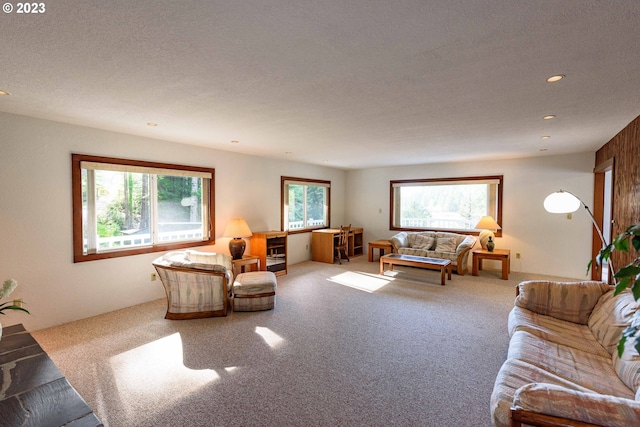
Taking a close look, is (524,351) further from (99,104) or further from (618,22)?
(99,104)

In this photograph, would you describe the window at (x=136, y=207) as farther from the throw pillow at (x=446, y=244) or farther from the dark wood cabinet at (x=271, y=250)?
the throw pillow at (x=446, y=244)

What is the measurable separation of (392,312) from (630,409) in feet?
8.79

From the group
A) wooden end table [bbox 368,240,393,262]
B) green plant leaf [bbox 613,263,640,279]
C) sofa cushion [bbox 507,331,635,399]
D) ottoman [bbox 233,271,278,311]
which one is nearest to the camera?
green plant leaf [bbox 613,263,640,279]

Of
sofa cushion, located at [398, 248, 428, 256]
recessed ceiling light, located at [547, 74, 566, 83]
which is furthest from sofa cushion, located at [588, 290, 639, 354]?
sofa cushion, located at [398, 248, 428, 256]

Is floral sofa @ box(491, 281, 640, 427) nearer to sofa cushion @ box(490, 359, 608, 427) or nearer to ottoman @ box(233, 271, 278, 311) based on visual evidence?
sofa cushion @ box(490, 359, 608, 427)

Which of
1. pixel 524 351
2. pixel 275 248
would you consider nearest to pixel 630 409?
pixel 524 351

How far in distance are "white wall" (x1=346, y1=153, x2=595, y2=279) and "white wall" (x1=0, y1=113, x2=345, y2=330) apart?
20.8 feet

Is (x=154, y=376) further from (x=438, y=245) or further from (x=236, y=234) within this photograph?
(x=438, y=245)

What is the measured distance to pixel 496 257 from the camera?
5.56 metres

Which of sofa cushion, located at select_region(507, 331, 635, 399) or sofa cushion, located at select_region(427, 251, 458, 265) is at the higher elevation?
sofa cushion, located at select_region(427, 251, 458, 265)

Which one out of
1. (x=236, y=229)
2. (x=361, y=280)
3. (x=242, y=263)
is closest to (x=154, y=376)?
(x=242, y=263)

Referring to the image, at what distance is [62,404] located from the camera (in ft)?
4.14

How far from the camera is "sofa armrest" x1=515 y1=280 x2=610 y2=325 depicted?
2.59 m
